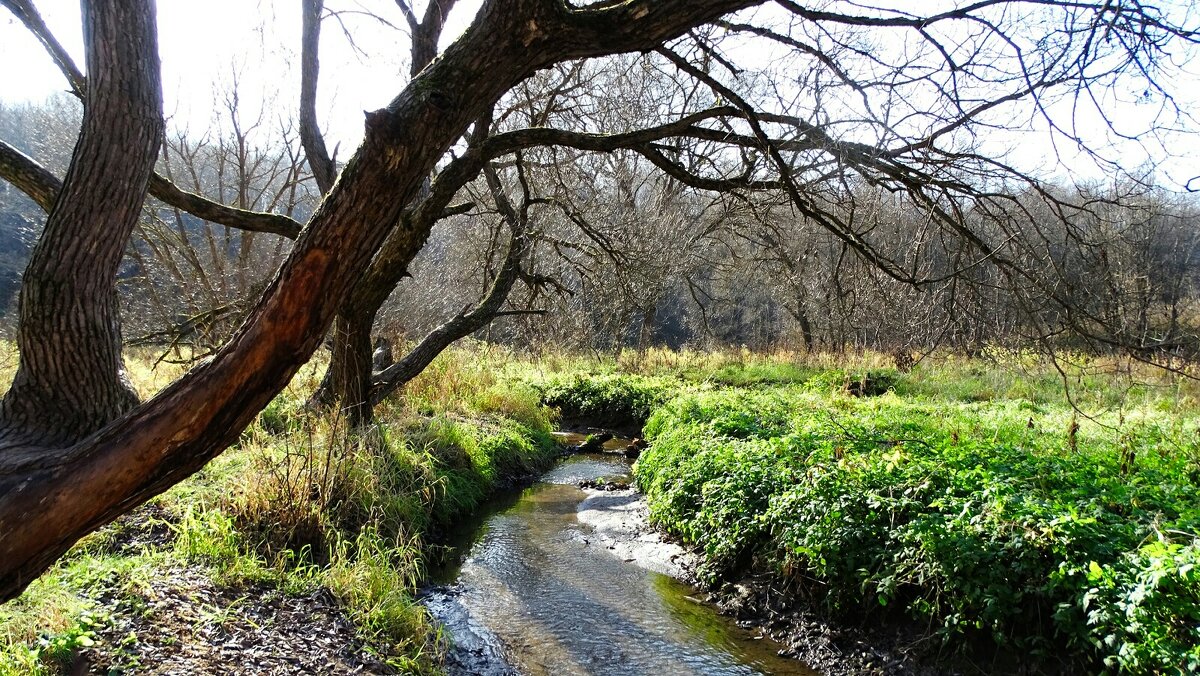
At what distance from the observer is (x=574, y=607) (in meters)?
5.43

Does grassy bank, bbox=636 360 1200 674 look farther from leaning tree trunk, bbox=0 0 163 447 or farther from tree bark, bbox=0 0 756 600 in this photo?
leaning tree trunk, bbox=0 0 163 447

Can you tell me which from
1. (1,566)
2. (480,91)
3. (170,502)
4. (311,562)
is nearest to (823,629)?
(311,562)

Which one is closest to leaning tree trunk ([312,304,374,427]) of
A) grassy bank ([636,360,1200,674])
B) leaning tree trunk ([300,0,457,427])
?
leaning tree trunk ([300,0,457,427])

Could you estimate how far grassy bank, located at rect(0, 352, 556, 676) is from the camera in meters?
3.30

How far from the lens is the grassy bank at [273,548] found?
330 centimetres

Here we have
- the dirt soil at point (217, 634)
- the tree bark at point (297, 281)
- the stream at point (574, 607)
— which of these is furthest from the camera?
the stream at point (574, 607)

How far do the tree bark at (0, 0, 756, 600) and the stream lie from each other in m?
2.77

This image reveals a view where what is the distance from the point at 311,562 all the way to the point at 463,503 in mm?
2704

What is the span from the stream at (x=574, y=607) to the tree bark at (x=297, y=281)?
9.10 feet

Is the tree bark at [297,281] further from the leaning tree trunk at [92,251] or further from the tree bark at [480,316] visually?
the tree bark at [480,316]

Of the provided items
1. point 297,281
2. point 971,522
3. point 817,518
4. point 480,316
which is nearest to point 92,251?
point 297,281

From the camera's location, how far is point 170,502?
531 centimetres

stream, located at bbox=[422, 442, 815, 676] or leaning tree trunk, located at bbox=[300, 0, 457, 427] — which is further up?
leaning tree trunk, located at bbox=[300, 0, 457, 427]

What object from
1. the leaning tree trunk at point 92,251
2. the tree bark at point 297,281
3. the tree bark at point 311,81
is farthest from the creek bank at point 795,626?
the tree bark at point 311,81
